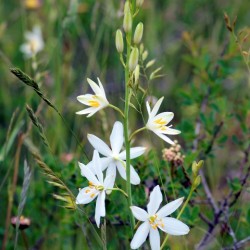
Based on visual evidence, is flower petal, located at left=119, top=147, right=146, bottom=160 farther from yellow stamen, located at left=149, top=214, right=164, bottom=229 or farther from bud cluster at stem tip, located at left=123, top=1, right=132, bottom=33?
bud cluster at stem tip, located at left=123, top=1, right=132, bottom=33

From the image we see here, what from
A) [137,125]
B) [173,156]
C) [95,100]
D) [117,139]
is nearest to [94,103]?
[95,100]

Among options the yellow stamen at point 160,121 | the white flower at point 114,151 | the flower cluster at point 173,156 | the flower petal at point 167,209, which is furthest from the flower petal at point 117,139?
the flower cluster at point 173,156

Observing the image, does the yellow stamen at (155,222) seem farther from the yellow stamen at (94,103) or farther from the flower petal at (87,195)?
the yellow stamen at (94,103)

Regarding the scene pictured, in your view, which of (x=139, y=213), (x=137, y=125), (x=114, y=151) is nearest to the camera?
(x=139, y=213)

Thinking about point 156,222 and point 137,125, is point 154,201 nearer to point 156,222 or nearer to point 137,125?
point 156,222

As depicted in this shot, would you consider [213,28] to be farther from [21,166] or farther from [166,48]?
[21,166]
